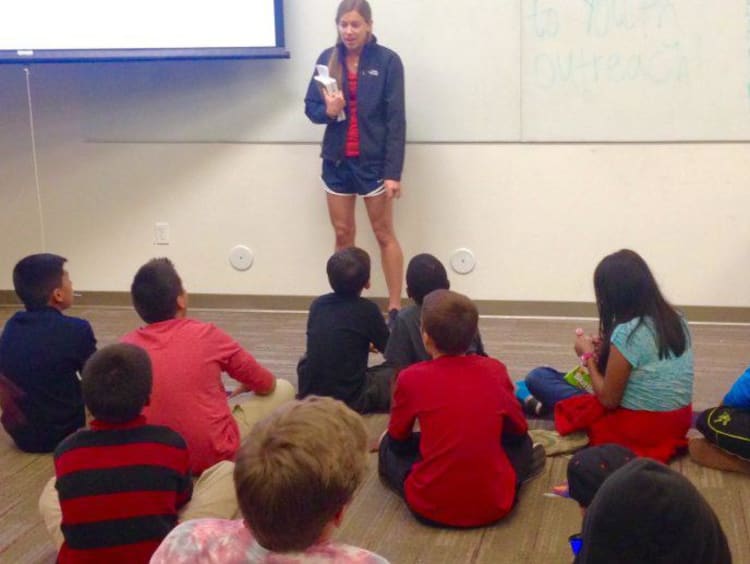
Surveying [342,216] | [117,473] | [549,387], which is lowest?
[549,387]

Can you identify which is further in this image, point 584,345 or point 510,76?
point 510,76

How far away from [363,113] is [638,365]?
6.84 feet

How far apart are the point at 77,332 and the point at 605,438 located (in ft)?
5.29

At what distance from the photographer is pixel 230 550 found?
4.72 feet

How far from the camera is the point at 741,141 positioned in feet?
15.2

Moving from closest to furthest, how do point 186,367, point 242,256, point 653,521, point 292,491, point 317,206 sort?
point 653,521 < point 292,491 < point 186,367 < point 317,206 < point 242,256

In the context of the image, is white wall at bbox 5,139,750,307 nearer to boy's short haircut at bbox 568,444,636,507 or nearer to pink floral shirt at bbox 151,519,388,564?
boy's short haircut at bbox 568,444,636,507

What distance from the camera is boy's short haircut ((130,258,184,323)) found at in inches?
115

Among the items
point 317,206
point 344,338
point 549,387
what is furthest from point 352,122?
point 549,387

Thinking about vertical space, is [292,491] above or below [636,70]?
below

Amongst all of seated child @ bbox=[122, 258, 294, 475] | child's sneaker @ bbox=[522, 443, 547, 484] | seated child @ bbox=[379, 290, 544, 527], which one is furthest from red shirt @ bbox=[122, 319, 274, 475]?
child's sneaker @ bbox=[522, 443, 547, 484]

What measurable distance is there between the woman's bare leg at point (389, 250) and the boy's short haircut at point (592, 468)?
2937 mm

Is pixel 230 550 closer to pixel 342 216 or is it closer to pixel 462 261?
pixel 342 216

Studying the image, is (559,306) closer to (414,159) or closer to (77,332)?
(414,159)
